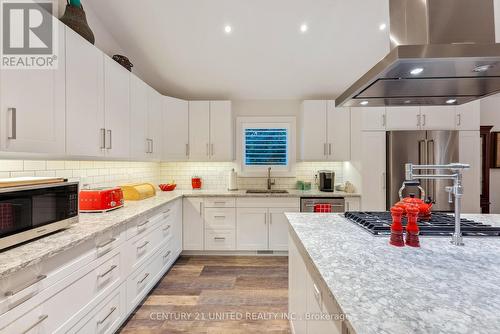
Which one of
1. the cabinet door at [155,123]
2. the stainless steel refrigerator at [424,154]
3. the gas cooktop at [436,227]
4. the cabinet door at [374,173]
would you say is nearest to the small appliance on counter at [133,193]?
the cabinet door at [155,123]

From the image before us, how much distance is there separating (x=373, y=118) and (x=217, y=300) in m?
3.01

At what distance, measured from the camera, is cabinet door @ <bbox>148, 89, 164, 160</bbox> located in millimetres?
3201

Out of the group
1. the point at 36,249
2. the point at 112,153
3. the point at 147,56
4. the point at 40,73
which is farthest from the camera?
the point at 147,56

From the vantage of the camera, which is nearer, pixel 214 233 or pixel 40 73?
pixel 40 73

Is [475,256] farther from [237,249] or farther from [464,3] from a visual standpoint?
[237,249]

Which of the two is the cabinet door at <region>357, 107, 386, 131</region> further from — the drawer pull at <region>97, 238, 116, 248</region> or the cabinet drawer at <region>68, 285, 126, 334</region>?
the cabinet drawer at <region>68, 285, 126, 334</region>

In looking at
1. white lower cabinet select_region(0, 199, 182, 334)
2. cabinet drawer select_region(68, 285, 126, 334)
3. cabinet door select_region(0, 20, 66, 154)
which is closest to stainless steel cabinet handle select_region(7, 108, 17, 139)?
cabinet door select_region(0, 20, 66, 154)

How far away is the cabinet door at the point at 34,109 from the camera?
4.27 ft

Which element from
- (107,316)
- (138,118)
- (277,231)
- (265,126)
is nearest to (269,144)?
(265,126)

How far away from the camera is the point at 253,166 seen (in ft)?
13.9

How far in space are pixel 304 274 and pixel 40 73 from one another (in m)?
Result: 1.95

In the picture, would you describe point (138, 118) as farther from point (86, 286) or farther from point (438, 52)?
point (438, 52)

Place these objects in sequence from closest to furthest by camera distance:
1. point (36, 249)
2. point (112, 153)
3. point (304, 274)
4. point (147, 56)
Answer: point (36, 249) < point (304, 274) < point (112, 153) < point (147, 56)

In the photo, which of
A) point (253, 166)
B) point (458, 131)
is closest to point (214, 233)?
point (253, 166)
